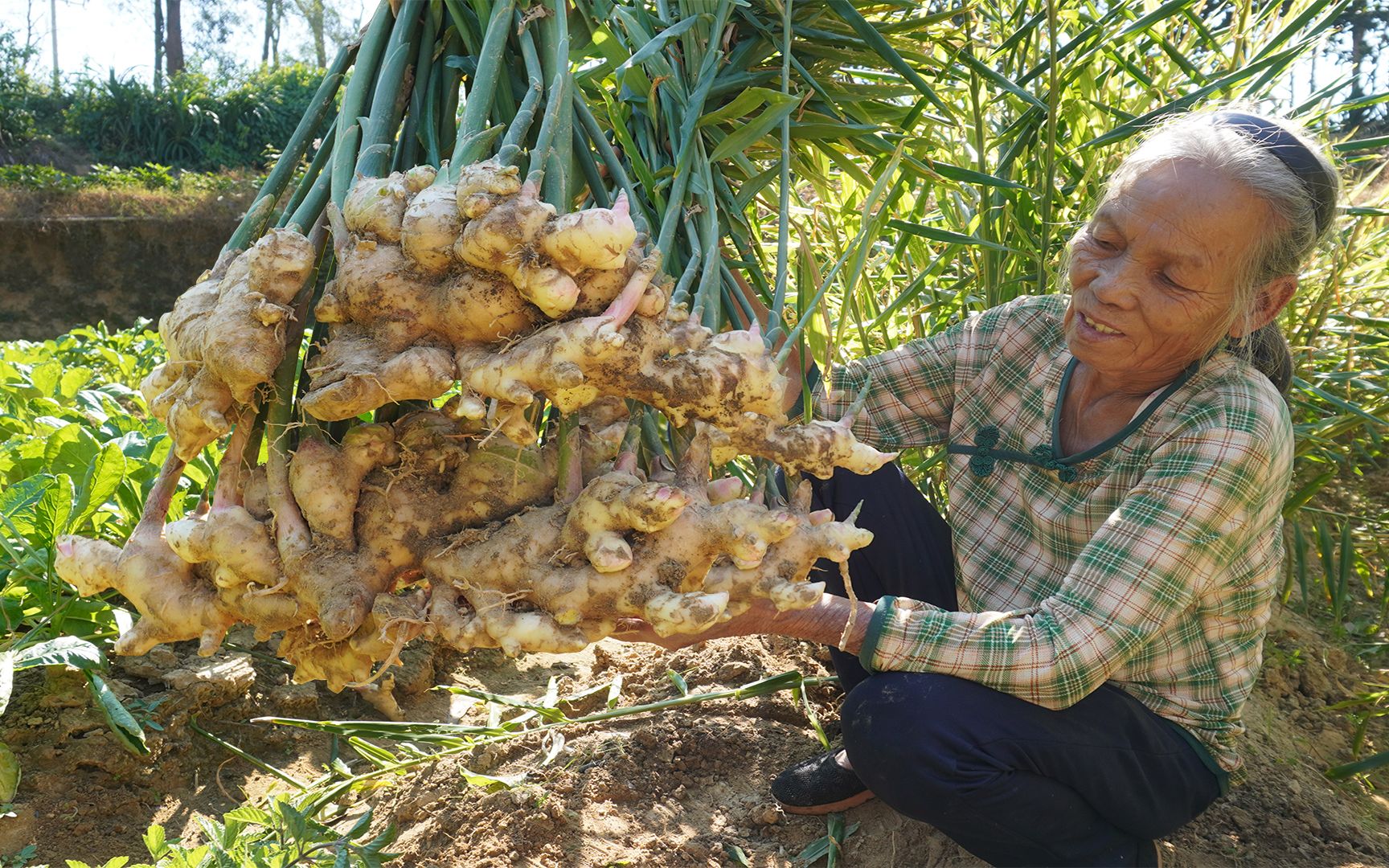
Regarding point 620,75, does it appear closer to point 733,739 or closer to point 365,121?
point 365,121

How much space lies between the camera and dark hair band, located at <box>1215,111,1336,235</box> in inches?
42.1

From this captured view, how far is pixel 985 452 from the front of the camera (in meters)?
1.36

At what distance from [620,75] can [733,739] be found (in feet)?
3.13

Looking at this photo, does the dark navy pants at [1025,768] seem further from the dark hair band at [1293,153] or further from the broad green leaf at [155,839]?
the broad green leaf at [155,839]

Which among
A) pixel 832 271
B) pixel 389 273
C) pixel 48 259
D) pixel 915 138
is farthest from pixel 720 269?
pixel 48 259

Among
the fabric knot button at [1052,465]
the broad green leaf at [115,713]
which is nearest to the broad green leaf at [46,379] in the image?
the broad green leaf at [115,713]

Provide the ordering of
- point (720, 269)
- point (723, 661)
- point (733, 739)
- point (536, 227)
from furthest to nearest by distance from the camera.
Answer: point (723, 661) → point (733, 739) → point (720, 269) → point (536, 227)

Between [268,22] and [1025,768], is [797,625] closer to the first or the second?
[1025,768]

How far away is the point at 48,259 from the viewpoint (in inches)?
269

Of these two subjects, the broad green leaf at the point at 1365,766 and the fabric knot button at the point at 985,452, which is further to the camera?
the fabric knot button at the point at 985,452

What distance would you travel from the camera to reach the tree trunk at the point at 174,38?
1218cm

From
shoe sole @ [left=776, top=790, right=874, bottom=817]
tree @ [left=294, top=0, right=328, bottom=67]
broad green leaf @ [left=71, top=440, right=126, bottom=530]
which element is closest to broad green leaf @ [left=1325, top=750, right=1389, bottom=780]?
shoe sole @ [left=776, top=790, right=874, bottom=817]

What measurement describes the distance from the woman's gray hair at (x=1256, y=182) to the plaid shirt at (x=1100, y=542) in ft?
0.36

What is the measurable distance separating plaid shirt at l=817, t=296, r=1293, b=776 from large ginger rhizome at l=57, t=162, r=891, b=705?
0.33 metres
